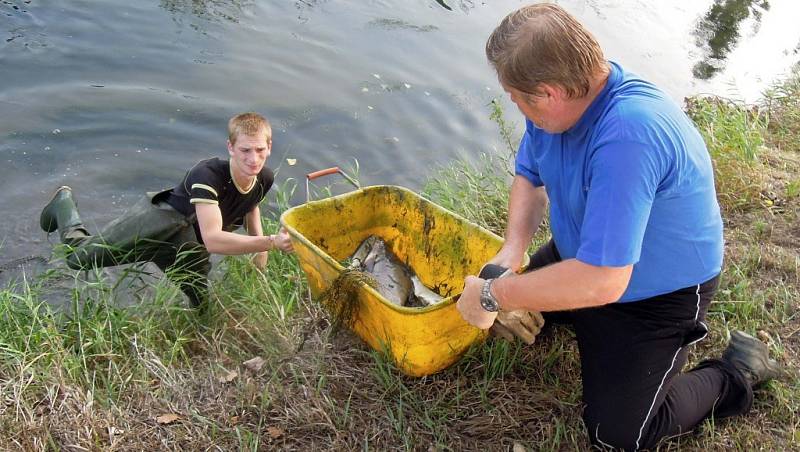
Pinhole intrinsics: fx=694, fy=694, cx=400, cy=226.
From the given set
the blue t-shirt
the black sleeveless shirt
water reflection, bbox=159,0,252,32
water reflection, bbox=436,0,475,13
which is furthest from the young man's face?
water reflection, bbox=436,0,475,13

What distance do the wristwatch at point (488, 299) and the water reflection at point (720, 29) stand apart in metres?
7.02

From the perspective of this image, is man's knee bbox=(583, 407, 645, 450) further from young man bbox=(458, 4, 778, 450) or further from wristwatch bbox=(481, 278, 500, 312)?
wristwatch bbox=(481, 278, 500, 312)

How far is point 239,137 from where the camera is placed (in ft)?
12.0

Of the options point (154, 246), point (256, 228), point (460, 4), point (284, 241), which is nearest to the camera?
point (284, 241)

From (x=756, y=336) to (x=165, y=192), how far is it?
319 centimetres

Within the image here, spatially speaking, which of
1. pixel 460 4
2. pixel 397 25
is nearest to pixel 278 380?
pixel 397 25

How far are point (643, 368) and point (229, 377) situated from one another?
173 centimetres

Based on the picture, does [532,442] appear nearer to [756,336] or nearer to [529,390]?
[529,390]

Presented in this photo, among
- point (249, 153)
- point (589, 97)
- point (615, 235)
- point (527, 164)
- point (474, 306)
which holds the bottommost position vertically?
point (249, 153)

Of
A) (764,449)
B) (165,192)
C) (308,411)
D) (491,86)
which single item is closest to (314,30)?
(491,86)

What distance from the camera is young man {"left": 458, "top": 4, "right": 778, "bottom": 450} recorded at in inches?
84.6

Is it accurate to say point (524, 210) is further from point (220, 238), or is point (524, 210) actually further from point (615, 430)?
point (220, 238)

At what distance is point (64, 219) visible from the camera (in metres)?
4.35

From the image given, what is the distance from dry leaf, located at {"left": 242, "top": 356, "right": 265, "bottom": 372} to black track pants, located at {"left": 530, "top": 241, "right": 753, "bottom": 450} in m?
1.43
